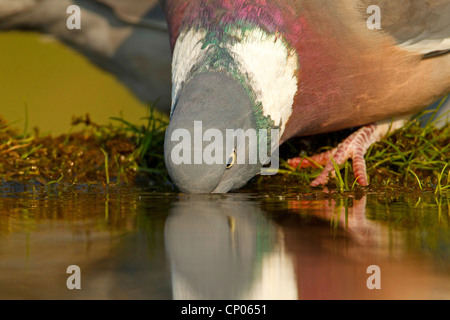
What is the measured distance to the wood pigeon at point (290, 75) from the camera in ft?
9.84

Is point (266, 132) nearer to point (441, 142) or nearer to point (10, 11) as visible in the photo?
point (441, 142)

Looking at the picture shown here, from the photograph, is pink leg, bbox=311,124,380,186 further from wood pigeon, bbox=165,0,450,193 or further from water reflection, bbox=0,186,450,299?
water reflection, bbox=0,186,450,299

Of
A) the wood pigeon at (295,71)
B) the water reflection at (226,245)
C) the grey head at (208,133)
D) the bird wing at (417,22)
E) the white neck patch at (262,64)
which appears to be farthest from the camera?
the bird wing at (417,22)

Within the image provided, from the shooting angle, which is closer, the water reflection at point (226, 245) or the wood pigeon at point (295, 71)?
the water reflection at point (226, 245)

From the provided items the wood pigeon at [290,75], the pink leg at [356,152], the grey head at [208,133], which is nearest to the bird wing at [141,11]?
the wood pigeon at [290,75]

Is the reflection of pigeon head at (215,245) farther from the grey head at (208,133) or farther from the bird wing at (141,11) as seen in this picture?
the bird wing at (141,11)

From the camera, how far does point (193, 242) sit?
7.93 ft

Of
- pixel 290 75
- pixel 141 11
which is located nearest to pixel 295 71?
pixel 290 75

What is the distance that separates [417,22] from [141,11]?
93.8 inches

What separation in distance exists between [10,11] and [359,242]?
391 cm

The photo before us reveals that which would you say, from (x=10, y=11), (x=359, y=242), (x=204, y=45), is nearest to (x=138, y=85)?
(x=10, y=11)

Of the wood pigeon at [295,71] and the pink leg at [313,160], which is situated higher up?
the wood pigeon at [295,71]

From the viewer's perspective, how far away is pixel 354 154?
384 centimetres

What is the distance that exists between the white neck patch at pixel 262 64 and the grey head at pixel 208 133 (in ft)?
0.37
